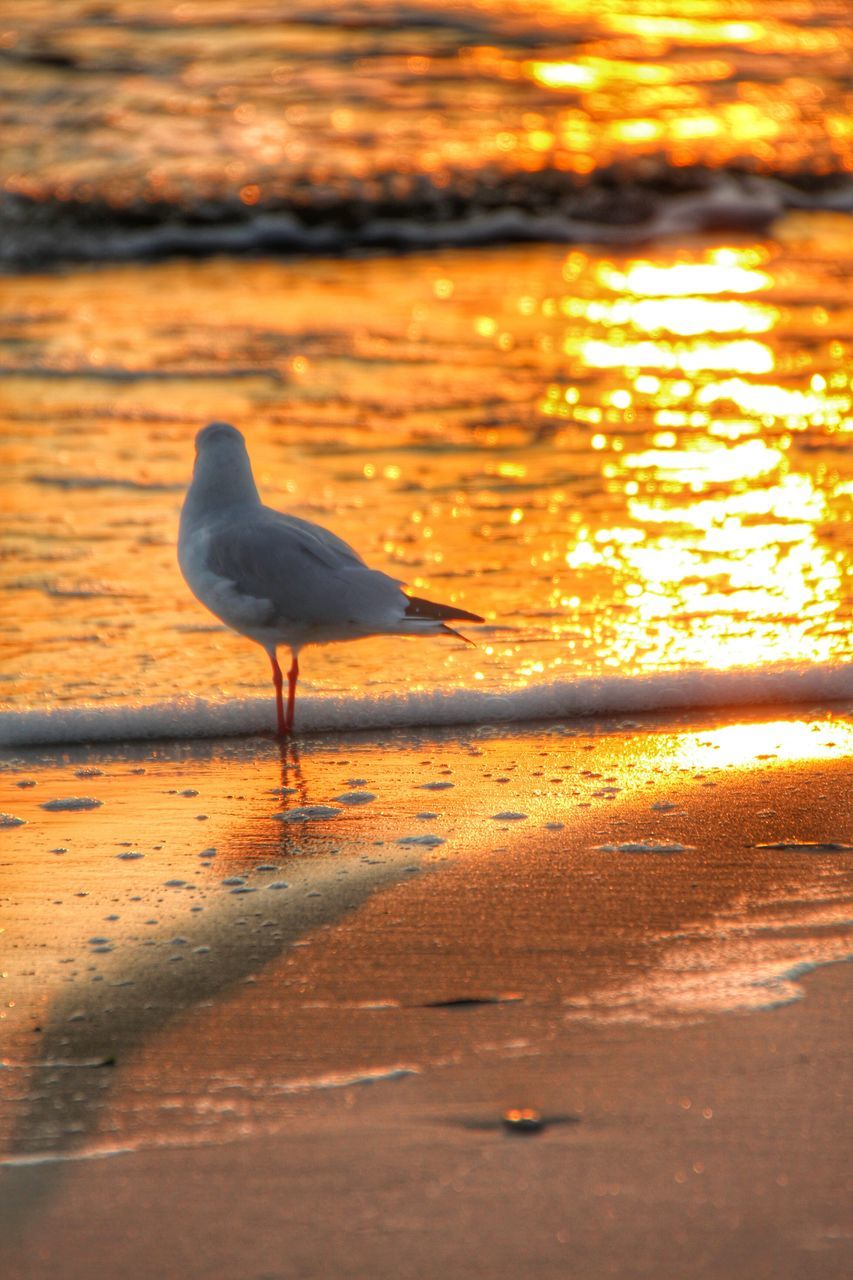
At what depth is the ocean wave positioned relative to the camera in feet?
46.6

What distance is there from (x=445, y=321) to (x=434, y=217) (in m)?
5.17

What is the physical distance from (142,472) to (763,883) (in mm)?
4530

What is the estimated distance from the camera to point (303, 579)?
15.0 feet

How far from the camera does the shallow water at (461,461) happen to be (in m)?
5.17

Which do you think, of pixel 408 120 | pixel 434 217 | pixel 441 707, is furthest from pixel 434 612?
pixel 408 120

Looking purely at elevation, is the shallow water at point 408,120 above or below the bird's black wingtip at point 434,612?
above

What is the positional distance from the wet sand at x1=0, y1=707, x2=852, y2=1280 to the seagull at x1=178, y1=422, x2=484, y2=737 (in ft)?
1.59

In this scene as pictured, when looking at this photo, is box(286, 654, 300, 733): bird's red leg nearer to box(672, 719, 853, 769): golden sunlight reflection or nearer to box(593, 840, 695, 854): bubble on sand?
box(672, 719, 853, 769): golden sunlight reflection

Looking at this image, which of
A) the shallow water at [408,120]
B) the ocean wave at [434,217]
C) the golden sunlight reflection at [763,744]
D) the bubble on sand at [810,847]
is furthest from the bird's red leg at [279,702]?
the shallow water at [408,120]

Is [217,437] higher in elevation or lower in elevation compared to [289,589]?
higher

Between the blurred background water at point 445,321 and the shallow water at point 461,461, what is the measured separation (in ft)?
0.08

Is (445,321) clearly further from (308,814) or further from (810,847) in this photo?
(810,847)

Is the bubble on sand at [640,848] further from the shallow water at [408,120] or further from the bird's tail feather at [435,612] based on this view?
the shallow water at [408,120]

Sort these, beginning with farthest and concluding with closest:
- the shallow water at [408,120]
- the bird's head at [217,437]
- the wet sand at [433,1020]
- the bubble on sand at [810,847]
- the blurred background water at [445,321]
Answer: the shallow water at [408,120] → the blurred background water at [445,321] → the bird's head at [217,437] → the bubble on sand at [810,847] → the wet sand at [433,1020]
